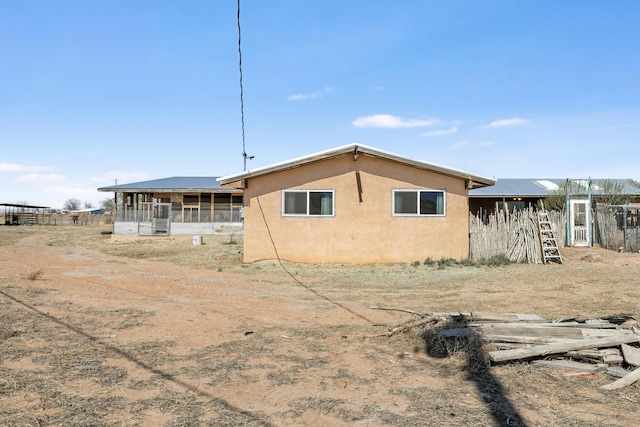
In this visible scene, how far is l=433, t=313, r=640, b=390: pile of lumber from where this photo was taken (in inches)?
192

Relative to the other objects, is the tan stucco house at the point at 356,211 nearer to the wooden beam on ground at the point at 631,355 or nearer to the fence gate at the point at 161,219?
the wooden beam on ground at the point at 631,355

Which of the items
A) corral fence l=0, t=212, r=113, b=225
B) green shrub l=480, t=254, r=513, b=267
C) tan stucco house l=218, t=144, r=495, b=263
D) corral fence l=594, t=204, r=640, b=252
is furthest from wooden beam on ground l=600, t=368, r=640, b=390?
corral fence l=0, t=212, r=113, b=225

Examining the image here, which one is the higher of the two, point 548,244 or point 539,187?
point 539,187

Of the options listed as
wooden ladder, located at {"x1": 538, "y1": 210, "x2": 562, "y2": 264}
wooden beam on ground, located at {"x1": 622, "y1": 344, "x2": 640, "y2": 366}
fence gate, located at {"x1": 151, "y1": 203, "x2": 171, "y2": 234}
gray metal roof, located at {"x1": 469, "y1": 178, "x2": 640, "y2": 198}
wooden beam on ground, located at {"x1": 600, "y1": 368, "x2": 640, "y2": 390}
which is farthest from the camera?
fence gate, located at {"x1": 151, "y1": 203, "x2": 171, "y2": 234}

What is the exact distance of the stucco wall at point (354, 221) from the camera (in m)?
14.8

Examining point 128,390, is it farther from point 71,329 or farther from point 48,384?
point 71,329

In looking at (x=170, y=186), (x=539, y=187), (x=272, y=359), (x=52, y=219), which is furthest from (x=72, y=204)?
(x=272, y=359)

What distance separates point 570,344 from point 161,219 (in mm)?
26237

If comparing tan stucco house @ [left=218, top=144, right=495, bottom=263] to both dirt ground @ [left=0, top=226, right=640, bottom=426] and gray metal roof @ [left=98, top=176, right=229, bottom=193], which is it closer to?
dirt ground @ [left=0, top=226, right=640, bottom=426]

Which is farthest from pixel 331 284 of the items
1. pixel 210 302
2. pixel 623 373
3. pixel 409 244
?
pixel 623 373

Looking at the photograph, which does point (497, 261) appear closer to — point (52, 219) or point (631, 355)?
point (631, 355)

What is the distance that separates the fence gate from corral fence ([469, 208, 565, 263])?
19.2 metres

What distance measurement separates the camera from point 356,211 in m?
14.8

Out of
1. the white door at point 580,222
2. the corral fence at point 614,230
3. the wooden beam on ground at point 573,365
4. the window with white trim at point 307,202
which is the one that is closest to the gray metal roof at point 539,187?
the white door at point 580,222
